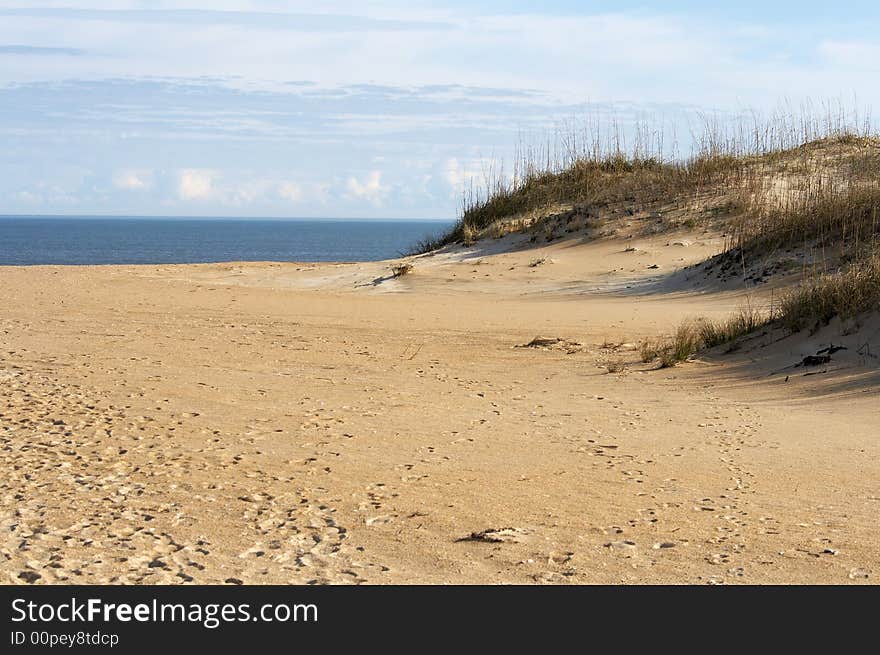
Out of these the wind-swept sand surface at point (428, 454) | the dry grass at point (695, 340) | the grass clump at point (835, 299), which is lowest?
the wind-swept sand surface at point (428, 454)

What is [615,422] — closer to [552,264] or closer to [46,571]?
[46,571]

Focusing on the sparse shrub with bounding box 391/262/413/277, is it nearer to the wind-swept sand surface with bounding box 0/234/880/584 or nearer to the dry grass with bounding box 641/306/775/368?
the wind-swept sand surface with bounding box 0/234/880/584

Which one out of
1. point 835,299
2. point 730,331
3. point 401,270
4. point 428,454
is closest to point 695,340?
point 730,331

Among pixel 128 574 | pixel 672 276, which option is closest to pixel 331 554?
pixel 128 574

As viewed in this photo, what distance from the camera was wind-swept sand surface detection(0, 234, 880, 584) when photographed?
16.4 ft

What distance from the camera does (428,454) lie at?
7082mm

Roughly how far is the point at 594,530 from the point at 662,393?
408 centimetres

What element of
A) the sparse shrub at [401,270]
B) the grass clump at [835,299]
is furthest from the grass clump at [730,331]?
the sparse shrub at [401,270]

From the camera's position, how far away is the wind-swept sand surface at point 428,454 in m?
4.98

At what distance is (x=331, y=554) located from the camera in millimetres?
5043

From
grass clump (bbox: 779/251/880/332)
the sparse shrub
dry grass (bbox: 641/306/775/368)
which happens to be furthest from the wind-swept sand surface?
the sparse shrub

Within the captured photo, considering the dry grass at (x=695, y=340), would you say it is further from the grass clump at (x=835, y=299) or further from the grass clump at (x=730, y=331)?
the grass clump at (x=835, y=299)

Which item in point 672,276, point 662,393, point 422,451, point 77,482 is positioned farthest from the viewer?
point 672,276

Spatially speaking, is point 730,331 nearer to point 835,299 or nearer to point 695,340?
point 695,340
